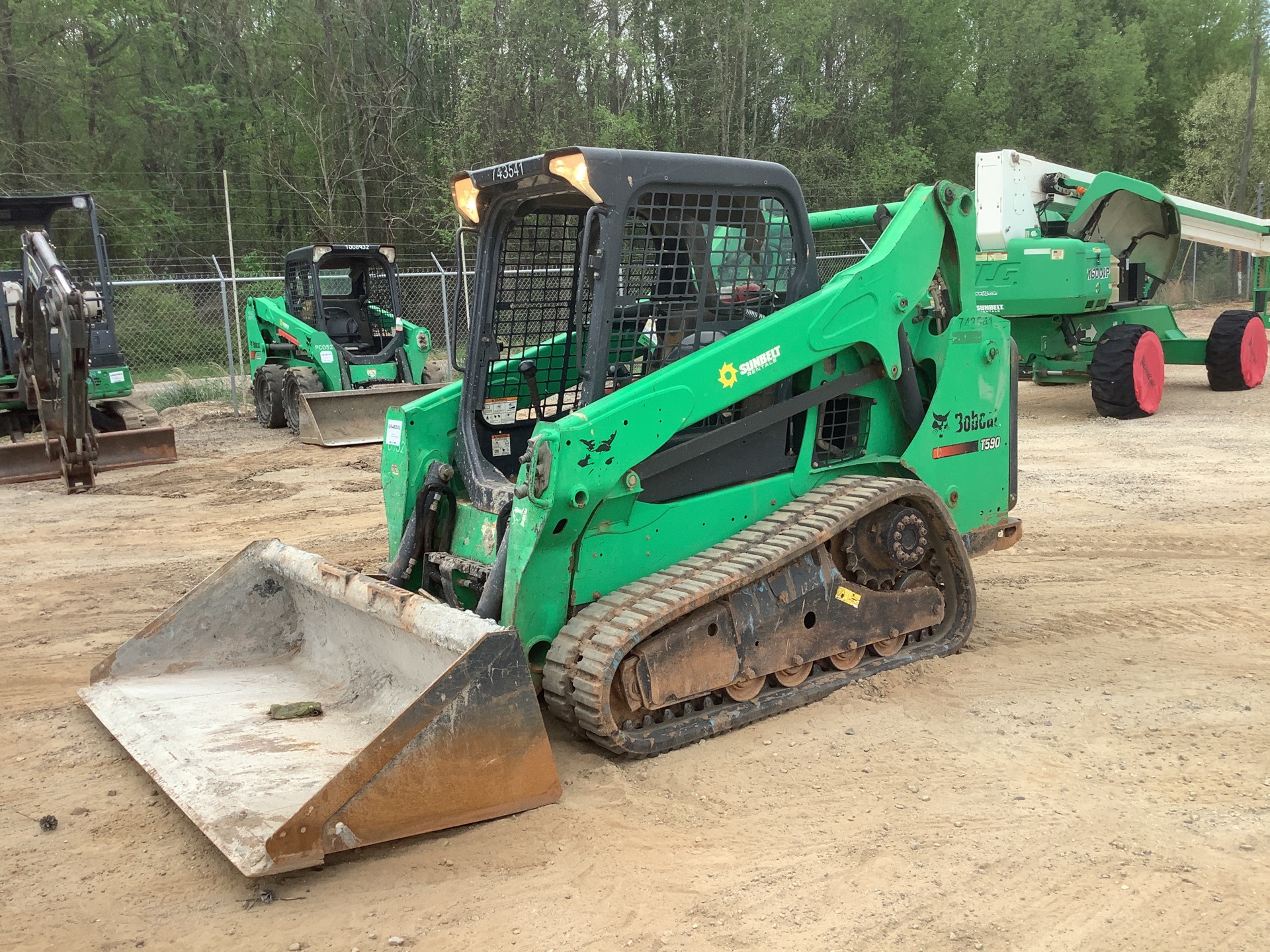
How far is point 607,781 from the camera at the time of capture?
3830 millimetres

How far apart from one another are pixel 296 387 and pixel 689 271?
31.8 ft

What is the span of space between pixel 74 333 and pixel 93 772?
16.8ft

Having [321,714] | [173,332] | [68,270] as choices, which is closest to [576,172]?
[321,714]

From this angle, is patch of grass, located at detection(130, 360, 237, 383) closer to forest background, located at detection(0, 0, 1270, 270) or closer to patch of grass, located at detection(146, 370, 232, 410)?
patch of grass, located at detection(146, 370, 232, 410)

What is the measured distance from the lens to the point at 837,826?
350 cm

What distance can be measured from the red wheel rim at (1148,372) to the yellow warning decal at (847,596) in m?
8.57

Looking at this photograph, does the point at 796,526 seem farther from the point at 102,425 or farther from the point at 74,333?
the point at 102,425

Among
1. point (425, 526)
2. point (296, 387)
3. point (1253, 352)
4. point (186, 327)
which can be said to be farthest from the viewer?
point (186, 327)

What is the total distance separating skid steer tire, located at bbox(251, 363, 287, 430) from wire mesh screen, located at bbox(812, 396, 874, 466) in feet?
32.8

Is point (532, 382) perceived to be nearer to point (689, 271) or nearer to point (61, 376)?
point (689, 271)

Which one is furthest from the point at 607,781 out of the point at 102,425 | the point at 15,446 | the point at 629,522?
the point at 102,425

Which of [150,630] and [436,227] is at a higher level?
[436,227]

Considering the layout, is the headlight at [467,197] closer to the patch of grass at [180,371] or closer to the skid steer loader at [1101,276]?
the skid steer loader at [1101,276]

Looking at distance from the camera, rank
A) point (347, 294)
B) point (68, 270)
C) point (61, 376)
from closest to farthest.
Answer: point (61, 376)
point (68, 270)
point (347, 294)
